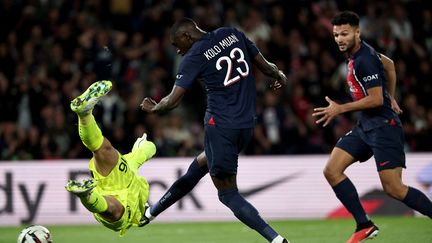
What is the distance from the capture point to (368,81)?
854 cm

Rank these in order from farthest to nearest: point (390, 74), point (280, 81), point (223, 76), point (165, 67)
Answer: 1. point (165, 67)
2. point (280, 81)
3. point (390, 74)
4. point (223, 76)

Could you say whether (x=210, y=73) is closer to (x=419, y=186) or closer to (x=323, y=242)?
(x=323, y=242)

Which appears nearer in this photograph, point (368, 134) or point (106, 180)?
point (368, 134)

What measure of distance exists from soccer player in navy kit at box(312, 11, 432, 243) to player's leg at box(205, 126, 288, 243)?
895 mm

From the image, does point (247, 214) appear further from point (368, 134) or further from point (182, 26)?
point (182, 26)

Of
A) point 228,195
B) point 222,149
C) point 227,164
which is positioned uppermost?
point 222,149

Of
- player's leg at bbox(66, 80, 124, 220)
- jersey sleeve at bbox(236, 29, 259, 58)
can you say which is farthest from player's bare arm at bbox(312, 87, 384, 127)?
player's leg at bbox(66, 80, 124, 220)

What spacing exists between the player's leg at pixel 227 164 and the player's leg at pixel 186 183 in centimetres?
74

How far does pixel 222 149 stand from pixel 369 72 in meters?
1.60

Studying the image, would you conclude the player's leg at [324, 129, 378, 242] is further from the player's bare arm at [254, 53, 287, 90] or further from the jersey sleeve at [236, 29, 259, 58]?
the jersey sleeve at [236, 29, 259, 58]

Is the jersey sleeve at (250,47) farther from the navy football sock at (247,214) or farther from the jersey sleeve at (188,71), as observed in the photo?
the navy football sock at (247,214)

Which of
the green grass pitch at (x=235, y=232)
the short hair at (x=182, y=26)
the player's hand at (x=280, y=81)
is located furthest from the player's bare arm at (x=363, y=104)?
the green grass pitch at (x=235, y=232)

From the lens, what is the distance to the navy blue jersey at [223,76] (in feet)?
28.0

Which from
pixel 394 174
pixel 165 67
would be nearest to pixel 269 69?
pixel 394 174
